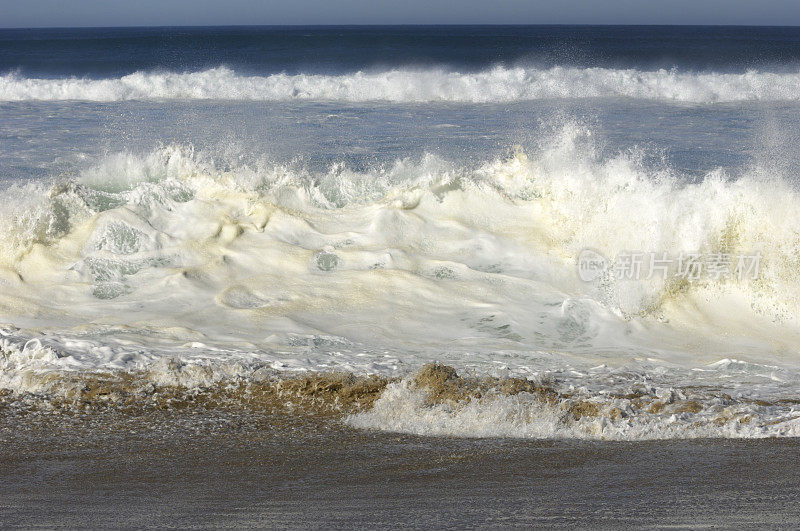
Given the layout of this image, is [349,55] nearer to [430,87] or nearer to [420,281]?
[430,87]

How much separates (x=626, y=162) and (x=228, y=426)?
16.6 ft

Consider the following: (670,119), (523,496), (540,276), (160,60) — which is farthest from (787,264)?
(160,60)

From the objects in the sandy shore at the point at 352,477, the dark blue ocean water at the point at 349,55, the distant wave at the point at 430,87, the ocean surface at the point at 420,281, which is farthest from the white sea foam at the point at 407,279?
the dark blue ocean water at the point at 349,55

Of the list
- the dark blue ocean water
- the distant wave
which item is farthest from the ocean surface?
the dark blue ocean water

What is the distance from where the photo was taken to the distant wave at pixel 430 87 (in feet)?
65.0

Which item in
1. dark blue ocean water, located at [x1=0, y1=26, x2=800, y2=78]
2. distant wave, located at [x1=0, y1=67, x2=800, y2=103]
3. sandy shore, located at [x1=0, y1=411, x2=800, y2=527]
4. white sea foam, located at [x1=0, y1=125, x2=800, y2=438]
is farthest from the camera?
dark blue ocean water, located at [x1=0, y1=26, x2=800, y2=78]

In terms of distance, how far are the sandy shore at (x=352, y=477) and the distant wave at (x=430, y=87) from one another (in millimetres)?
16289

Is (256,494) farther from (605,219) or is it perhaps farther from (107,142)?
(107,142)

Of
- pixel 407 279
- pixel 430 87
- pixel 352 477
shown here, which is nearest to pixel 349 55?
pixel 430 87

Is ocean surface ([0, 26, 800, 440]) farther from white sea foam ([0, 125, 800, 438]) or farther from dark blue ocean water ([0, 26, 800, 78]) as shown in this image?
dark blue ocean water ([0, 26, 800, 78])

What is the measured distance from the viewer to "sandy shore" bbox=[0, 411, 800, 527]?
268 centimetres

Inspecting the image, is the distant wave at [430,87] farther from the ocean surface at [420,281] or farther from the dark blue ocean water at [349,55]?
the ocean surface at [420,281]

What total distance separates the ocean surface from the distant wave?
27.4 feet

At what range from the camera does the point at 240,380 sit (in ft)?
13.6
